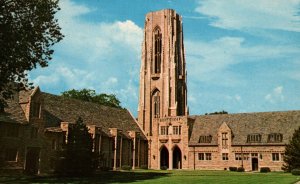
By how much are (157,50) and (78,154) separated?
49.3 metres

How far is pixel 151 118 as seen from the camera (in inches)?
3255

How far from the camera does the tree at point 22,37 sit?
29266mm

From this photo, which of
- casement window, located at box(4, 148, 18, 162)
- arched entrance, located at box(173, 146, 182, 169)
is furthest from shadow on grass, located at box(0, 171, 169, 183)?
arched entrance, located at box(173, 146, 182, 169)

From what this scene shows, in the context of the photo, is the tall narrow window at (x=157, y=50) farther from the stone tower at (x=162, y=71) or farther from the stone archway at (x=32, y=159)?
the stone archway at (x=32, y=159)

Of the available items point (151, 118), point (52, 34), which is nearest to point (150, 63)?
point (151, 118)

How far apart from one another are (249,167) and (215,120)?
11.7 m

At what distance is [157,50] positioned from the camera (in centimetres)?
8825

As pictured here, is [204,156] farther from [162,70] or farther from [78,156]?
[78,156]

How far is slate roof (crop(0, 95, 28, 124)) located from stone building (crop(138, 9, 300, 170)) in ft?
108

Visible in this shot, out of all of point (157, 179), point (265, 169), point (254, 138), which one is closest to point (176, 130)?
point (254, 138)

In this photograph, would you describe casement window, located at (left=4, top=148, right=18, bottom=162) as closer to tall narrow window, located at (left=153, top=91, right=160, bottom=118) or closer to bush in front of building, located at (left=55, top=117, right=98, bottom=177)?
bush in front of building, located at (left=55, top=117, right=98, bottom=177)

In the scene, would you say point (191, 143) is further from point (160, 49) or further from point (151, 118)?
point (160, 49)

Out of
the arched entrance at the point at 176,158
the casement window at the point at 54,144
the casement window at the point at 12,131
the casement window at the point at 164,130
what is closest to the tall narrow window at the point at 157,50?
the casement window at the point at 164,130

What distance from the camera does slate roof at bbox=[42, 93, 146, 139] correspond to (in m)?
58.3
